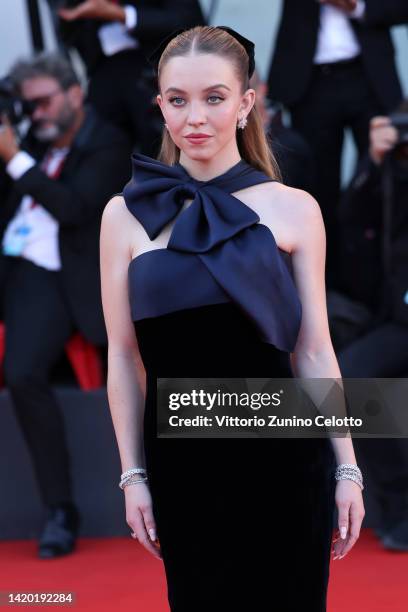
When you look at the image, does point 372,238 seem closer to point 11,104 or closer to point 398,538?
point 398,538

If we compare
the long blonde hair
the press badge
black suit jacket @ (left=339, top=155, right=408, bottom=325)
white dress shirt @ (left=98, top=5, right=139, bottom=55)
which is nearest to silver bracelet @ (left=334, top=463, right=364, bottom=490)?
the long blonde hair

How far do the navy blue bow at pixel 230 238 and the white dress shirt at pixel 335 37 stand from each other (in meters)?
2.77

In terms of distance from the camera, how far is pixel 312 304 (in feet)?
7.23

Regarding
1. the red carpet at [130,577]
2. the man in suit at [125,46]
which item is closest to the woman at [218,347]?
the red carpet at [130,577]

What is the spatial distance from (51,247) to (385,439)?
4.76 ft

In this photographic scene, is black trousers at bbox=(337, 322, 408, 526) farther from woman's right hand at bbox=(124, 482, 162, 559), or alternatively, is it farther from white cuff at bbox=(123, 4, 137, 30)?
Answer: woman's right hand at bbox=(124, 482, 162, 559)

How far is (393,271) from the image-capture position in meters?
4.25

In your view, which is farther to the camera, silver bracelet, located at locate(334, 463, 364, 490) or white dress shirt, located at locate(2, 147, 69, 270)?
white dress shirt, located at locate(2, 147, 69, 270)

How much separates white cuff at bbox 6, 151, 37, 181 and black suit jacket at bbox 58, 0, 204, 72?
82cm

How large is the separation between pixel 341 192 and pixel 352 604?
1.99 meters

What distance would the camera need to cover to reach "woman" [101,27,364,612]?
2.12 m

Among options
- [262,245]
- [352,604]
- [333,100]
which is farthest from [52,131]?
[262,245]

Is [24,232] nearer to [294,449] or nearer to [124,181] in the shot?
[124,181]

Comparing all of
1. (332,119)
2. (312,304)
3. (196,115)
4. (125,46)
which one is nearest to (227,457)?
(312,304)
